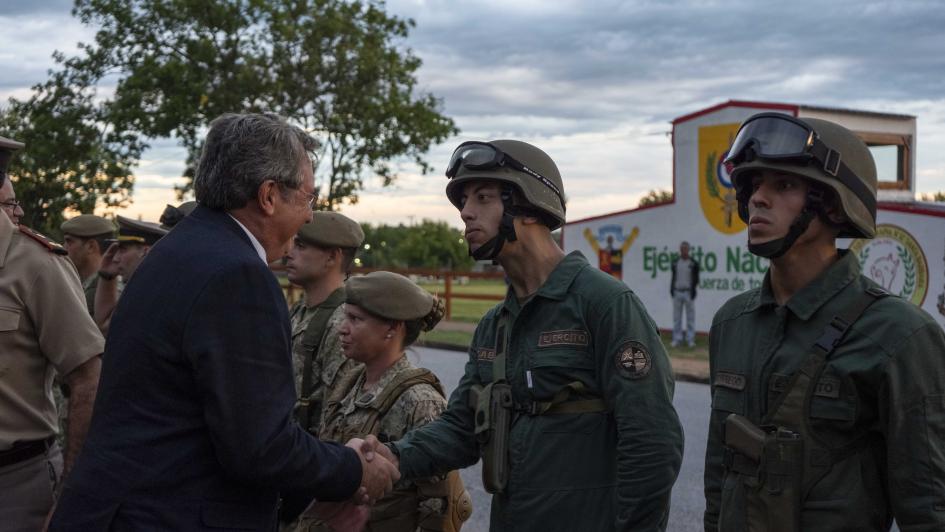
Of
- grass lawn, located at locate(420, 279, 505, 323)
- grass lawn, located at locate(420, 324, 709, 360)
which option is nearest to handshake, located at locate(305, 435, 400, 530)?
grass lawn, located at locate(420, 279, 505, 323)

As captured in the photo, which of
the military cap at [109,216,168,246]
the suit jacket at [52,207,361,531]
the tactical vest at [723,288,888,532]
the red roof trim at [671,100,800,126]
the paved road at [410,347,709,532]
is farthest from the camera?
the red roof trim at [671,100,800,126]

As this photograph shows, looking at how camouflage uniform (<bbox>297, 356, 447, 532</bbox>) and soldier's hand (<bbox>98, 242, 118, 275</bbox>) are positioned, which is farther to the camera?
soldier's hand (<bbox>98, 242, 118, 275</bbox>)

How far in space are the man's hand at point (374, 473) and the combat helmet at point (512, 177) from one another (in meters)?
0.74

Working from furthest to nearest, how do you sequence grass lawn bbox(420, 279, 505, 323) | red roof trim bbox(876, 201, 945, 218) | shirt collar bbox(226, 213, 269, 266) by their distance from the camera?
grass lawn bbox(420, 279, 505, 323)
red roof trim bbox(876, 201, 945, 218)
shirt collar bbox(226, 213, 269, 266)

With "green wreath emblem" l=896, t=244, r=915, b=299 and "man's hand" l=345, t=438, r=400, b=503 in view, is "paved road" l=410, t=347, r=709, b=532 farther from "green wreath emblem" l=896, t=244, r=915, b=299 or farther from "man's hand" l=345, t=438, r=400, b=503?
"green wreath emblem" l=896, t=244, r=915, b=299

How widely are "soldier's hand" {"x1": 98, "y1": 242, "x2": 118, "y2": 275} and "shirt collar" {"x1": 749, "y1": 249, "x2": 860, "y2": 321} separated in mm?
4566

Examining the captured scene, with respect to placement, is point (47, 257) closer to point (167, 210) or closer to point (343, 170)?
point (167, 210)

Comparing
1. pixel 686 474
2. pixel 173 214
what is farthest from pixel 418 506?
pixel 686 474

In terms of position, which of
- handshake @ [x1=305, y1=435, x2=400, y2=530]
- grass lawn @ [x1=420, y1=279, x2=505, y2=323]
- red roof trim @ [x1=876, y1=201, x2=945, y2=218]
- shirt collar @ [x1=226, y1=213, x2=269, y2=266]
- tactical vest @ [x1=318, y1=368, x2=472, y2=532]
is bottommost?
grass lawn @ [x1=420, y1=279, x2=505, y2=323]

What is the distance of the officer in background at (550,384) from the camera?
3141 millimetres

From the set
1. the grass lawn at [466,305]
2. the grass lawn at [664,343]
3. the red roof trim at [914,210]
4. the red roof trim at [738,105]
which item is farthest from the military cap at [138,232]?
the red roof trim at [738,105]

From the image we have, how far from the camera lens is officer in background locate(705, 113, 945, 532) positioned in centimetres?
273

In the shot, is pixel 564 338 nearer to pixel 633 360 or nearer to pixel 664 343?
pixel 633 360

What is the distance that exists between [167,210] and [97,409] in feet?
12.1
